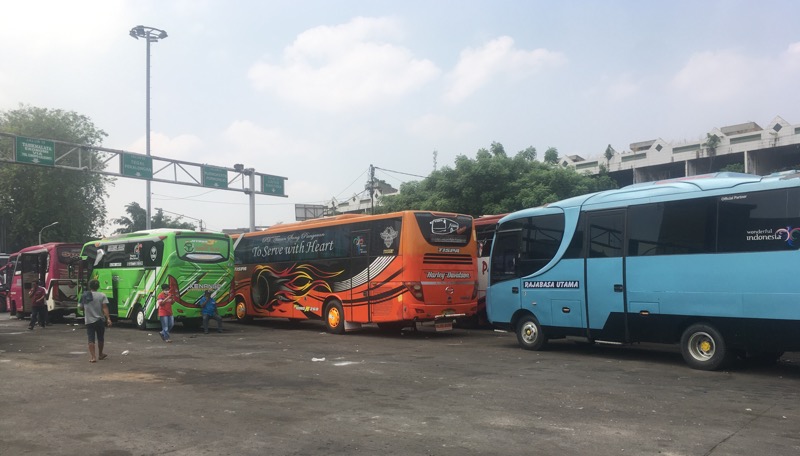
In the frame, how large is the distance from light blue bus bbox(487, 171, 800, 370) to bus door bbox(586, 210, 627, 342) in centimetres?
2

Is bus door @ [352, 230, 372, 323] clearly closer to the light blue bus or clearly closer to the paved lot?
the paved lot

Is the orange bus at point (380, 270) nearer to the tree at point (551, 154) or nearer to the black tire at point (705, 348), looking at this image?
the black tire at point (705, 348)

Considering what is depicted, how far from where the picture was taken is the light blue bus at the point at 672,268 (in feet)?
31.7

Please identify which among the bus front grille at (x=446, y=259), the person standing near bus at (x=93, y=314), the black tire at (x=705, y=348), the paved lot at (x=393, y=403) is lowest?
the paved lot at (x=393, y=403)

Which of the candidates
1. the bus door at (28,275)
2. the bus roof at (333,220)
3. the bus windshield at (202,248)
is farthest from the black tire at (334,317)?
the bus door at (28,275)

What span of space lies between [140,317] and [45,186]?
113 ft

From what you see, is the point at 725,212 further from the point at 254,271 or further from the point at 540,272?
the point at 254,271

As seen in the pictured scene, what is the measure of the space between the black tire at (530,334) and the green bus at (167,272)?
9.86 meters

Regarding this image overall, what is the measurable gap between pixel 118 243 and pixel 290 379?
13.3 meters

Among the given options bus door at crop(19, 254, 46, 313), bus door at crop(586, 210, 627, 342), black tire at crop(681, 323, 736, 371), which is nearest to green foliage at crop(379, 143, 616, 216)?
bus door at crop(586, 210, 627, 342)

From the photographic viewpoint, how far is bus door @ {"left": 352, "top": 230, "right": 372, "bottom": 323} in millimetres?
16891

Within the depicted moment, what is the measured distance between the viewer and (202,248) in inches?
755

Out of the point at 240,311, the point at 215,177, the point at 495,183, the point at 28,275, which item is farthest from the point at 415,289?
Result: the point at 28,275

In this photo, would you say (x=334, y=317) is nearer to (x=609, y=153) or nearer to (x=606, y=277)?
(x=606, y=277)
